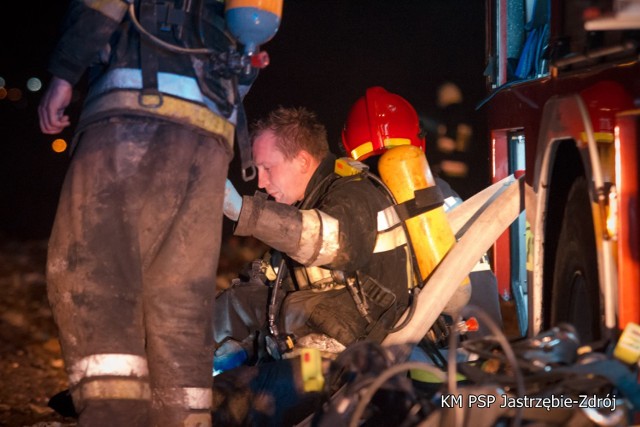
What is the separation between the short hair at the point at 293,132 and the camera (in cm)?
395

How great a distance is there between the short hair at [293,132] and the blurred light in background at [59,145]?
48.2 feet

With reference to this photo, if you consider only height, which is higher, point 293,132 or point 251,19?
point 251,19

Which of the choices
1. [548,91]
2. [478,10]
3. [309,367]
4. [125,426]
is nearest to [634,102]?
[548,91]

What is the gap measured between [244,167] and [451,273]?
1.02m

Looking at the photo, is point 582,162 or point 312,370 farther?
point 312,370

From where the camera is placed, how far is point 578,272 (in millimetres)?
2688

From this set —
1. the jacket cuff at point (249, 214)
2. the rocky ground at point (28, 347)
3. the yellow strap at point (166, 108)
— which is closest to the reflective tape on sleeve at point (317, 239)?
the jacket cuff at point (249, 214)

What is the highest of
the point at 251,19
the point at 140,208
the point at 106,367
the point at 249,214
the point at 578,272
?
the point at 251,19

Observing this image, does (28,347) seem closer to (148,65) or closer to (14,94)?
(148,65)

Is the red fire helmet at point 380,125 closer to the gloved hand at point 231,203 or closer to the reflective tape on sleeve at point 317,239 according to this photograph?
the reflective tape on sleeve at point 317,239

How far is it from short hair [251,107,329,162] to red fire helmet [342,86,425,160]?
24.3 inches

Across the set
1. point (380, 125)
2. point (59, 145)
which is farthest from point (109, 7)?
point (59, 145)

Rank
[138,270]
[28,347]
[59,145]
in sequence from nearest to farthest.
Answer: [138,270]
[28,347]
[59,145]

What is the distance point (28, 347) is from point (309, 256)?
356 centimetres
